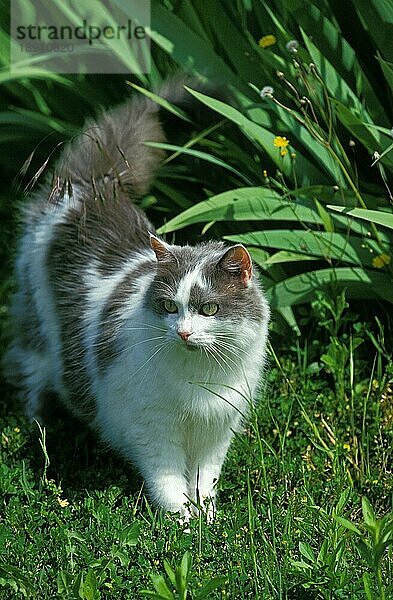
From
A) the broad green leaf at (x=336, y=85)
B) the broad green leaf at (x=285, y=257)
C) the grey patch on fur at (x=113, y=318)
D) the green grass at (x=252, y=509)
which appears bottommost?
the green grass at (x=252, y=509)

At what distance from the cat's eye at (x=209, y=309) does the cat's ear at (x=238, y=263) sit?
4.3 inches

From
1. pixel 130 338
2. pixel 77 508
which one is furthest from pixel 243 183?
pixel 77 508

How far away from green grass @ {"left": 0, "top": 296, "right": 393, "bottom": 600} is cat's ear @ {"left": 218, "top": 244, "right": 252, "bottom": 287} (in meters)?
0.35

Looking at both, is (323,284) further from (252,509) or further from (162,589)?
(162,589)

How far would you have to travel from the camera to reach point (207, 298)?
7.91ft

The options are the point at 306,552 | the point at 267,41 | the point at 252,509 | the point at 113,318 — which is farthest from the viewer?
the point at 267,41

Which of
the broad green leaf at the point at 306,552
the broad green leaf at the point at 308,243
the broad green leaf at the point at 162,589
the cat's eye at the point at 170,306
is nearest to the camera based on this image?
the broad green leaf at the point at 162,589

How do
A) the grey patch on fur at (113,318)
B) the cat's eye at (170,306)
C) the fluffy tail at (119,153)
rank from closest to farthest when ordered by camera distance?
1. the cat's eye at (170,306)
2. the grey patch on fur at (113,318)
3. the fluffy tail at (119,153)

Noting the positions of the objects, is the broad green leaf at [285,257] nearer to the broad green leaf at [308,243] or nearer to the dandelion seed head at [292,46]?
the broad green leaf at [308,243]

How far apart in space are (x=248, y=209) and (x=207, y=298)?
802 millimetres

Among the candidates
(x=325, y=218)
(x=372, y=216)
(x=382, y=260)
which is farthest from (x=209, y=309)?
(x=382, y=260)

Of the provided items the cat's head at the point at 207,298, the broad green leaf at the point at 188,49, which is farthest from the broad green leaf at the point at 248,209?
the cat's head at the point at 207,298

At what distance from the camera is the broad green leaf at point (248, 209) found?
3.12 metres

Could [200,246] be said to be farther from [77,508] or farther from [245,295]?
[77,508]
